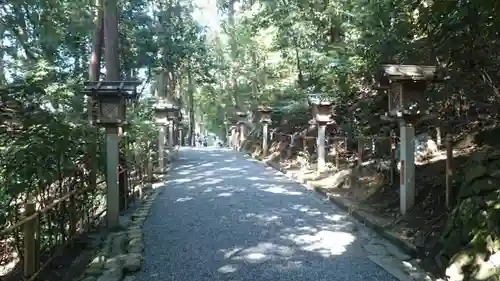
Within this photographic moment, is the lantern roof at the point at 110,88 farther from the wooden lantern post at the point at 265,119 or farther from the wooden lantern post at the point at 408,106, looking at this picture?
the wooden lantern post at the point at 265,119

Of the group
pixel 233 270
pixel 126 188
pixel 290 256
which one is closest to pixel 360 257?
pixel 290 256

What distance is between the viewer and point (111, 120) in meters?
6.52

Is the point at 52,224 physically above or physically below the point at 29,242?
below

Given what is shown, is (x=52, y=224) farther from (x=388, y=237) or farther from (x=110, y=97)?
(x=388, y=237)

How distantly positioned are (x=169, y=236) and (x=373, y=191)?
3.93 m

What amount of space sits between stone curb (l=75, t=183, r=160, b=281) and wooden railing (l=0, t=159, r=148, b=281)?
0.42 m

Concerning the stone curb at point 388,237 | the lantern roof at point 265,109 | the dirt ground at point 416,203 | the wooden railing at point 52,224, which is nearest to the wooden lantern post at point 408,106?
the dirt ground at point 416,203

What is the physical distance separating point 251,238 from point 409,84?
10.2 feet

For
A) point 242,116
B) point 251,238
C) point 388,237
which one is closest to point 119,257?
point 251,238

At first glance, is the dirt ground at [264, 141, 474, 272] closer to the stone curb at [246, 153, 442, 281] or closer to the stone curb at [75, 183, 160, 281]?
the stone curb at [246, 153, 442, 281]

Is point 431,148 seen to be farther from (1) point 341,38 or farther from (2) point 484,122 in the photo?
(1) point 341,38

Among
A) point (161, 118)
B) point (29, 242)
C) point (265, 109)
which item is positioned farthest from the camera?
point (265, 109)

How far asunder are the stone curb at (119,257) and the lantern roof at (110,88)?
6.27 feet

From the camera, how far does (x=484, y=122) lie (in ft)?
25.3
